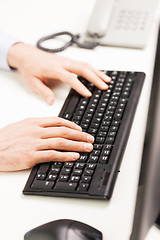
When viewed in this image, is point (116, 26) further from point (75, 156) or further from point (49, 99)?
point (75, 156)

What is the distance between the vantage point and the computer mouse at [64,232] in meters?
0.55

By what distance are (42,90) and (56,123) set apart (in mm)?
166

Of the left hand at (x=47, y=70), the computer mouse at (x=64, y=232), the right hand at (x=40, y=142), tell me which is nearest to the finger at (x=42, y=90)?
the left hand at (x=47, y=70)

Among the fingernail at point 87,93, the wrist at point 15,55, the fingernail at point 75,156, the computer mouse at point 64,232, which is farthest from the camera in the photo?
the wrist at point 15,55

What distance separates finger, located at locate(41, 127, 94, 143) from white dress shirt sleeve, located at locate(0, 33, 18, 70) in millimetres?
339

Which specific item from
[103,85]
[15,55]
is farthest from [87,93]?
[15,55]

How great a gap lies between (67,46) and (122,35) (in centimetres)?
16

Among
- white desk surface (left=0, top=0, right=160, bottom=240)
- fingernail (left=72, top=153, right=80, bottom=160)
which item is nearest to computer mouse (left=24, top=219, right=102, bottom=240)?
white desk surface (left=0, top=0, right=160, bottom=240)

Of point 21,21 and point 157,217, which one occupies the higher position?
point 21,21

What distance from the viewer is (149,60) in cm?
96

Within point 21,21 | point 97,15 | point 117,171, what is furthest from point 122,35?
point 117,171

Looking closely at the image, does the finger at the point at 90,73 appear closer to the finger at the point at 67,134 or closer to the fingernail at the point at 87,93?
the fingernail at the point at 87,93

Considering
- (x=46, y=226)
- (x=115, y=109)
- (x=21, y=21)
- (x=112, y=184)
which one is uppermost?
(x=21, y=21)

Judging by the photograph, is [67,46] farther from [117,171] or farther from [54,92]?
[117,171]
